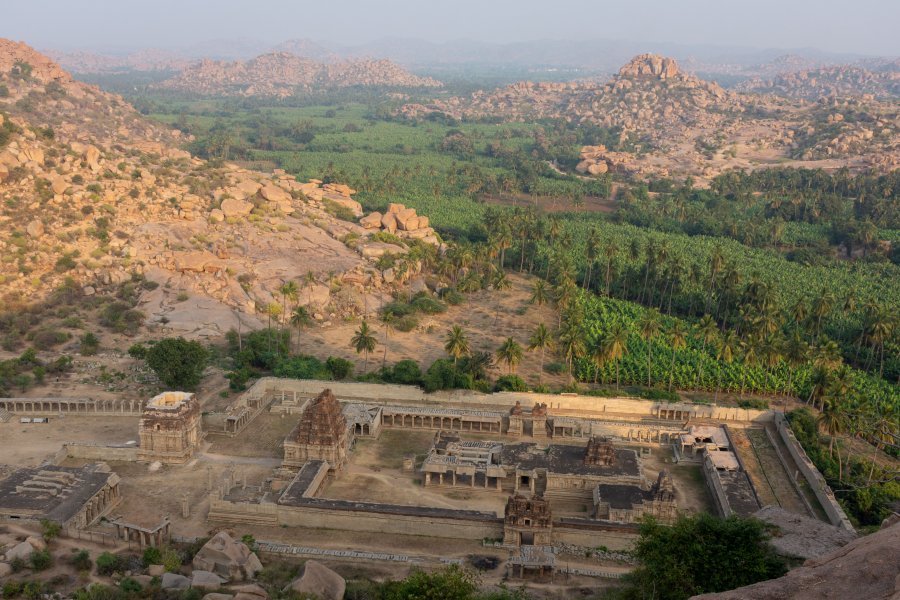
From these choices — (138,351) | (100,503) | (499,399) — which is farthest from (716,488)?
(138,351)

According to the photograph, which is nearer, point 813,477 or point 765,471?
point 813,477

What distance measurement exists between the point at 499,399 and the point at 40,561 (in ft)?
115

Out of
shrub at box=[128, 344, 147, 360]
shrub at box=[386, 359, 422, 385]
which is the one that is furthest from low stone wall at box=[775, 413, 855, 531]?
shrub at box=[128, 344, 147, 360]

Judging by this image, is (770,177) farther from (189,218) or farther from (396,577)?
(396,577)

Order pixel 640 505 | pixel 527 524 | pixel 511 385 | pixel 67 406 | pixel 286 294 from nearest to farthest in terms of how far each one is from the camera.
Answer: pixel 527 524
pixel 640 505
pixel 67 406
pixel 511 385
pixel 286 294

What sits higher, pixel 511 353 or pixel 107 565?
pixel 511 353

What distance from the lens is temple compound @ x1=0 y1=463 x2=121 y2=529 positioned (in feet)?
141

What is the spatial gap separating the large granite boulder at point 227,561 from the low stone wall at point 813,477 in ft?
102

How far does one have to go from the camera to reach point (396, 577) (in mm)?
39812

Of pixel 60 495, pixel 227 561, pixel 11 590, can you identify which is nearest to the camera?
pixel 11 590

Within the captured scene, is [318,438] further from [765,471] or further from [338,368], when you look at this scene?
[765,471]

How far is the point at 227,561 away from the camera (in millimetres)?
39156

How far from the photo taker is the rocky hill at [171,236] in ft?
263

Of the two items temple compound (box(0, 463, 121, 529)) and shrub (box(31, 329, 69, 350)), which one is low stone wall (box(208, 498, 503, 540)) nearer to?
temple compound (box(0, 463, 121, 529))
